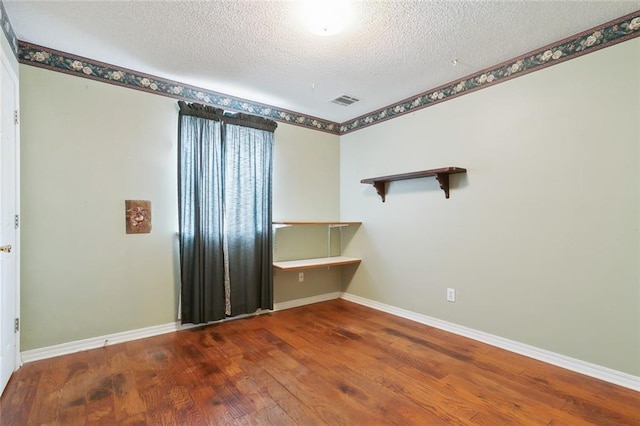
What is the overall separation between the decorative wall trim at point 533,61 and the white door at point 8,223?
3.41 m

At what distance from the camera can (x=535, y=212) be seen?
255 cm

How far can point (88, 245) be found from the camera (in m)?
2.70

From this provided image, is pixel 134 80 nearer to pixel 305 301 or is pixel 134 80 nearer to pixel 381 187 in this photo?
pixel 381 187

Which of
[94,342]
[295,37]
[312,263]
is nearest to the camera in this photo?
[295,37]

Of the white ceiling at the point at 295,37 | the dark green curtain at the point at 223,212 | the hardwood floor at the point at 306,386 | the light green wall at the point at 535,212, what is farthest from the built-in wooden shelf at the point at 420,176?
the hardwood floor at the point at 306,386

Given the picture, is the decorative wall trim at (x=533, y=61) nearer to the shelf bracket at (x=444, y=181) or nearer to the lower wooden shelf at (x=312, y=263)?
the shelf bracket at (x=444, y=181)

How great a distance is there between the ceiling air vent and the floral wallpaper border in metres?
0.45

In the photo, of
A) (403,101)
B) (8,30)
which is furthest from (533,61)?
(8,30)

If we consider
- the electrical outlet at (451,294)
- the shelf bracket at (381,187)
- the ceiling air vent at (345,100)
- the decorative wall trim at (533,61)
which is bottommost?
the electrical outlet at (451,294)

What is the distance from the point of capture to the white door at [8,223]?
1.99 metres

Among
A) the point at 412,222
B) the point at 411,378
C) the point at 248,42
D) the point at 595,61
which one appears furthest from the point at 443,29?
the point at 411,378

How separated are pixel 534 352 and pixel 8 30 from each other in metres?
4.55

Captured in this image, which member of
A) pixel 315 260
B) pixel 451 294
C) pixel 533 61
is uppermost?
pixel 533 61

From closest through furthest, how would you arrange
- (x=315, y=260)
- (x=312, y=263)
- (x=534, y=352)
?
1. (x=534, y=352)
2. (x=312, y=263)
3. (x=315, y=260)
